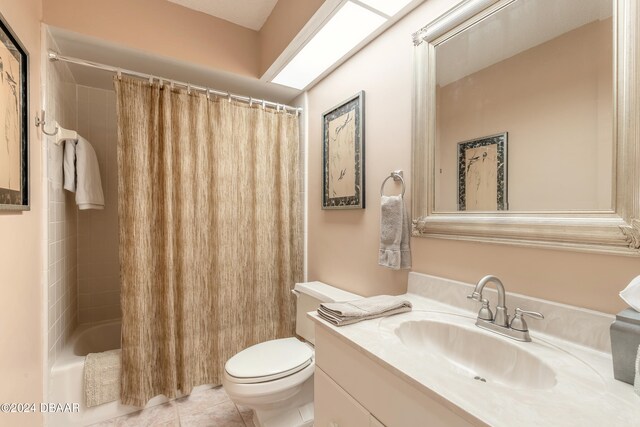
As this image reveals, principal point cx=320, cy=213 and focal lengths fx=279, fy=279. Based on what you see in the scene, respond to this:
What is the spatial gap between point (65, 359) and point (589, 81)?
266 centimetres

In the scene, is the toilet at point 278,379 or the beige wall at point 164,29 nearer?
the toilet at point 278,379

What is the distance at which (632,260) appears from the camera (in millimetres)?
723

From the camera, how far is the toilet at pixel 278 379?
1309 mm

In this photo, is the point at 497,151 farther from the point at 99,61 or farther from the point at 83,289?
the point at 83,289

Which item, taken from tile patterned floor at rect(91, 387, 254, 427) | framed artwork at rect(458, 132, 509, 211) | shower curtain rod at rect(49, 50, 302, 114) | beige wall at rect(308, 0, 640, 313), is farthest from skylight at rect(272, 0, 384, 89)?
tile patterned floor at rect(91, 387, 254, 427)

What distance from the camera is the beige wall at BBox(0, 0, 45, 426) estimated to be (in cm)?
98

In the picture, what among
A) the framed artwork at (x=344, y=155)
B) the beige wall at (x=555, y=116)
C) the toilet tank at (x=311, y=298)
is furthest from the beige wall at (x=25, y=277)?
the beige wall at (x=555, y=116)

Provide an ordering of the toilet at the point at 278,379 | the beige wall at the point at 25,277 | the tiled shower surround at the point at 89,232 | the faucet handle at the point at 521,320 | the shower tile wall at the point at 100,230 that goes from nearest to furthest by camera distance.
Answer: the faucet handle at the point at 521,320
the beige wall at the point at 25,277
the toilet at the point at 278,379
the tiled shower surround at the point at 89,232
the shower tile wall at the point at 100,230

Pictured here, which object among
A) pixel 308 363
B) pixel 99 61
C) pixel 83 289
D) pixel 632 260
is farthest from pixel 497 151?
pixel 83 289

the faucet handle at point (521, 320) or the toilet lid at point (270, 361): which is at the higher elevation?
the faucet handle at point (521, 320)

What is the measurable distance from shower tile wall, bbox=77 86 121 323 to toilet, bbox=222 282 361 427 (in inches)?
64.3

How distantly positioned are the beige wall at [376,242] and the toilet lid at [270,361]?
0.47 m

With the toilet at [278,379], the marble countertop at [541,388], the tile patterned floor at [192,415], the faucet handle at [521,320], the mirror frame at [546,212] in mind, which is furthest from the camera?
the tile patterned floor at [192,415]

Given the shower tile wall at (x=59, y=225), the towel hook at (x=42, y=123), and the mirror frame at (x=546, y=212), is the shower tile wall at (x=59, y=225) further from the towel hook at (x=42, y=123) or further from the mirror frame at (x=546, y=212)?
the mirror frame at (x=546, y=212)
